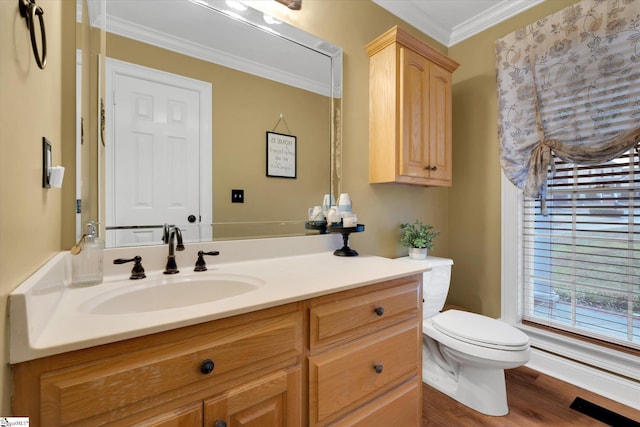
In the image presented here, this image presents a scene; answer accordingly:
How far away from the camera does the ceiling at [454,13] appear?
2039 millimetres

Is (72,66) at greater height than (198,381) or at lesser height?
greater

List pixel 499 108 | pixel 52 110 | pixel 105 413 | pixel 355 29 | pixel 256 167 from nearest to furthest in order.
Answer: pixel 105 413 < pixel 52 110 < pixel 256 167 < pixel 355 29 < pixel 499 108

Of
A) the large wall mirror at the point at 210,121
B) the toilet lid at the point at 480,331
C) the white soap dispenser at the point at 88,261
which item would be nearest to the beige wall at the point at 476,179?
the toilet lid at the point at 480,331

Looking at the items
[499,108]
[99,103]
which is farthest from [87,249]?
[499,108]

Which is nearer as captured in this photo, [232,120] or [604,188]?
[232,120]

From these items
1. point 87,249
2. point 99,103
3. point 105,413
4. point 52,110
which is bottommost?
point 105,413

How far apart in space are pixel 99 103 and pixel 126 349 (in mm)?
960

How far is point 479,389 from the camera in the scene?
158 centimetres

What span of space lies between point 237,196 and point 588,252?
213cm

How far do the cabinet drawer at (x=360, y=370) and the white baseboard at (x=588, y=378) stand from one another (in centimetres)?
126

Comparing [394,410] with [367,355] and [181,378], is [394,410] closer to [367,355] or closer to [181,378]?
[367,355]

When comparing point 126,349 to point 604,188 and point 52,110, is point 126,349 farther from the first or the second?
point 604,188

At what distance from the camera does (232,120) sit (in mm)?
1408

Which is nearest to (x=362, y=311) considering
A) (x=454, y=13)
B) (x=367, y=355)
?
(x=367, y=355)
